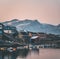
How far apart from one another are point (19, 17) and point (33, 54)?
570mm

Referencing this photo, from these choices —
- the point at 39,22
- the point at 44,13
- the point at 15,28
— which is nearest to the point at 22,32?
the point at 15,28

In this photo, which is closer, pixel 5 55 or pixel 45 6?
pixel 5 55

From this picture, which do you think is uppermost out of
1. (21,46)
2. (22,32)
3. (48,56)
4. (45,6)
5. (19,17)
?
(45,6)

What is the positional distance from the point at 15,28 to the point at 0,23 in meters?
0.23

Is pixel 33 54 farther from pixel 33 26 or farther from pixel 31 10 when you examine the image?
pixel 31 10

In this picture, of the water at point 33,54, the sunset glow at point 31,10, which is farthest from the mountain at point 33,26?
the water at point 33,54


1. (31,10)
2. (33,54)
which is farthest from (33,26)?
(33,54)

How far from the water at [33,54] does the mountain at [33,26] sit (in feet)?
0.91

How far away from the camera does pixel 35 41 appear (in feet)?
7.60

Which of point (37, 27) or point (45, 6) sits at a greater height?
point (45, 6)

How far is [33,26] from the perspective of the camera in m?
2.34

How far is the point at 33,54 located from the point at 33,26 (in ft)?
1.31

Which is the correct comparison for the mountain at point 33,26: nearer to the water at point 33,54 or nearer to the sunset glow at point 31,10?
the sunset glow at point 31,10

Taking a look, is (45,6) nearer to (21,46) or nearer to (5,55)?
(21,46)
